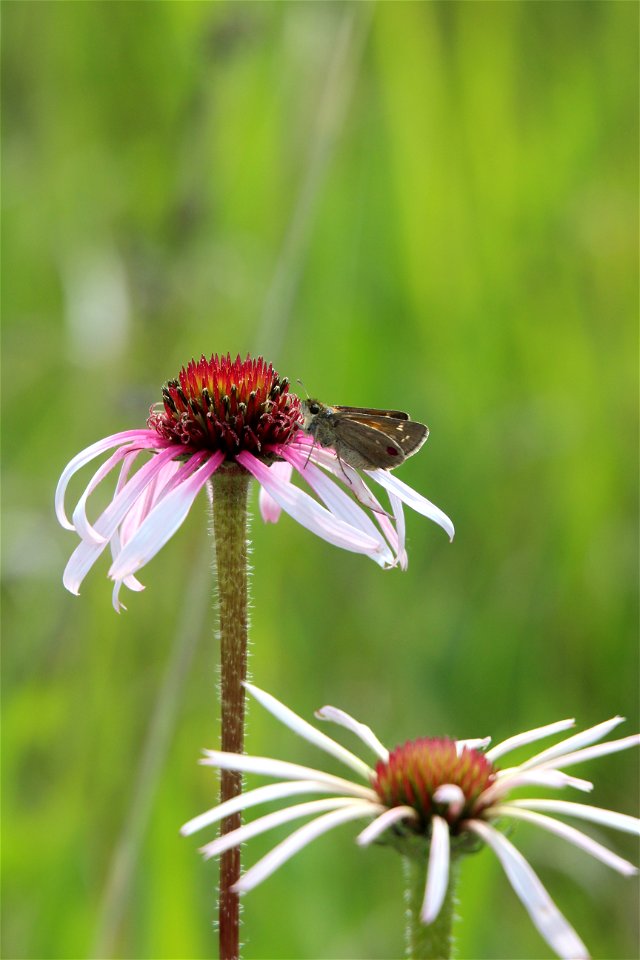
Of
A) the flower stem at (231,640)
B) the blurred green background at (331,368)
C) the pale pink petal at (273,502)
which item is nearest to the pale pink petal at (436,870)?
the flower stem at (231,640)

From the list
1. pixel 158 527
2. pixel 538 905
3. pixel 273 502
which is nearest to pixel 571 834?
pixel 538 905

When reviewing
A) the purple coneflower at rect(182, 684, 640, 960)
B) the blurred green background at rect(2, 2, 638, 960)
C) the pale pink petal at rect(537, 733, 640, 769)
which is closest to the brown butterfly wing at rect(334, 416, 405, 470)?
the purple coneflower at rect(182, 684, 640, 960)

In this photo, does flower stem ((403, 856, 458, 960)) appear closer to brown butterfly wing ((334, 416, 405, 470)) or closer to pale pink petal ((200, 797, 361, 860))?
pale pink petal ((200, 797, 361, 860))

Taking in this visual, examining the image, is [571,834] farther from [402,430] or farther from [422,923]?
[402,430]

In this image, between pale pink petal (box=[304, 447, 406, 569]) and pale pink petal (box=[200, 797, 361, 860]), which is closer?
Result: pale pink petal (box=[200, 797, 361, 860])

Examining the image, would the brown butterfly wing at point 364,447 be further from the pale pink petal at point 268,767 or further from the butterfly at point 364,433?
the pale pink petal at point 268,767

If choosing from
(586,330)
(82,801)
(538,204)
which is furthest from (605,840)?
(538,204)
